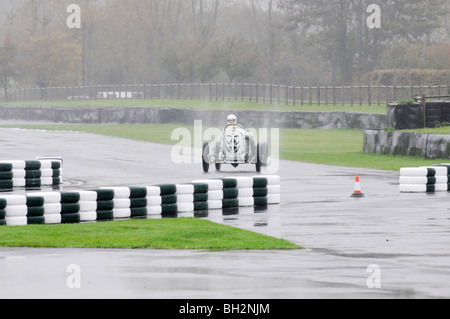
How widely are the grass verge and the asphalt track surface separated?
1.48 ft

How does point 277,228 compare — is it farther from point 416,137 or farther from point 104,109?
point 104,109

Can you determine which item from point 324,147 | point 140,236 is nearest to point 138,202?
point 140,236

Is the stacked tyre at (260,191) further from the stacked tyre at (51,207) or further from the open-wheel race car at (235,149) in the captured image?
the open-wheel race car at (235,149)

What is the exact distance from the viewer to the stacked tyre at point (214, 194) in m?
19.0

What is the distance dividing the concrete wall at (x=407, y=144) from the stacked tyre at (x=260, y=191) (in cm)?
1237

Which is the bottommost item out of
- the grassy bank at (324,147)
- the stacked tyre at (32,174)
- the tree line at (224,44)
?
the grassy bank at (324,147)

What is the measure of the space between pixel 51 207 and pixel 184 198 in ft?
9.38

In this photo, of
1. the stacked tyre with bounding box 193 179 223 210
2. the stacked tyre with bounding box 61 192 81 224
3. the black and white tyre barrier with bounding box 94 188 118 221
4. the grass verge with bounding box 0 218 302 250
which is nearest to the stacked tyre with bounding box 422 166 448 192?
the stacked tyre with bounding box 193 179 223 210

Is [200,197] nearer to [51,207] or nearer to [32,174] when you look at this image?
[51,207]

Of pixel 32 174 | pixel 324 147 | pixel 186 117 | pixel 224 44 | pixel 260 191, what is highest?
pixel 224 44

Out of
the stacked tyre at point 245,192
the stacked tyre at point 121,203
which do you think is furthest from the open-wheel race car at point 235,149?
the stacked tyre at point 121,203

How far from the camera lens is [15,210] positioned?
1623 cm
